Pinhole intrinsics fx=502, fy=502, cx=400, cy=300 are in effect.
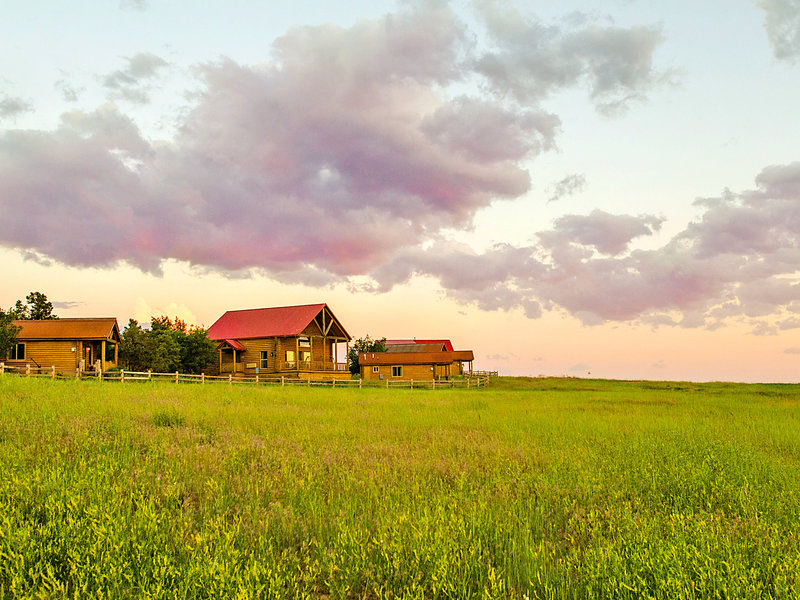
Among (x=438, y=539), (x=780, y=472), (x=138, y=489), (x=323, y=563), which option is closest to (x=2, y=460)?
(x=138, y=489)

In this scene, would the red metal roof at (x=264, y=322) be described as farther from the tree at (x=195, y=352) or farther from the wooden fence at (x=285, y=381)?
the wooden fence at (x=285, y=381)

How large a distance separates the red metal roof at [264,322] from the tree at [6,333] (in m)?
16.7

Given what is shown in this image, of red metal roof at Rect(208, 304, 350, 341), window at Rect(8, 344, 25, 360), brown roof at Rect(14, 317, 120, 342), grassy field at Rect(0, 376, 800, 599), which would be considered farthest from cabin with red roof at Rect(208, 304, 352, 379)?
grassy field at Rect(0, 376, 800, 599)

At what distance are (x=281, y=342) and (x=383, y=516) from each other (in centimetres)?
4724

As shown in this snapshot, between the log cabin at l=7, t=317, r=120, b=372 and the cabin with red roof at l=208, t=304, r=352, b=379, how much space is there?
10.7 m

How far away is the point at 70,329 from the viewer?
4428 cm

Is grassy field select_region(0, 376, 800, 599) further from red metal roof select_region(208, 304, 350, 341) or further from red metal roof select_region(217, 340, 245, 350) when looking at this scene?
red metal roof select_region(217, 340, 245, 350)

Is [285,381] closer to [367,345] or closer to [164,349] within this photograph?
[164,349]

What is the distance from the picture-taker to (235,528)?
16.3ft

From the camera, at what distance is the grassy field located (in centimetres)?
405

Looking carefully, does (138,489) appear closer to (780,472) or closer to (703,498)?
(703,498)

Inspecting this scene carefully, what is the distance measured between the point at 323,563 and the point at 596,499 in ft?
12.8

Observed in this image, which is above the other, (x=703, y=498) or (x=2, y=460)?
(x=2, y=460)

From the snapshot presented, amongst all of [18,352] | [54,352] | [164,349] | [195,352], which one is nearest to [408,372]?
[195,352]
